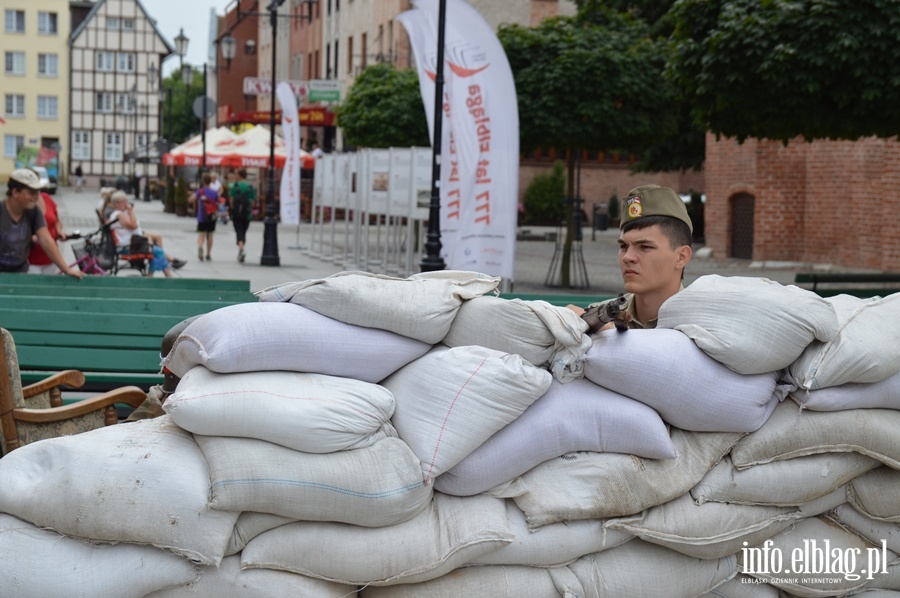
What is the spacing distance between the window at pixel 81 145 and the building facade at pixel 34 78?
1.87ft

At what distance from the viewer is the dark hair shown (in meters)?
4.12

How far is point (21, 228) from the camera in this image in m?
8.69

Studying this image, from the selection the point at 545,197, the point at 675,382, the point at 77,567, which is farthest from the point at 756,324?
the point at 545,197

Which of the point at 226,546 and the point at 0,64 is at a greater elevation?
the point at 0,64

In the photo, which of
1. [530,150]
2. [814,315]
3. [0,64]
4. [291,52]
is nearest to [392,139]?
[530,150]

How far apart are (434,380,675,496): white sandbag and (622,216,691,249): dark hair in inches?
35.0

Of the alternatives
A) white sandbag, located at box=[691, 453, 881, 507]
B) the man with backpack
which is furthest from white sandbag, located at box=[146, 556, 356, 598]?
the man with backpack

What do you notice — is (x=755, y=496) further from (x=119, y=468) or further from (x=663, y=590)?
(x=119, y=468)

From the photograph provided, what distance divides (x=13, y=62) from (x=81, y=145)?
325 inches

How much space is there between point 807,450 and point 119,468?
2.00m

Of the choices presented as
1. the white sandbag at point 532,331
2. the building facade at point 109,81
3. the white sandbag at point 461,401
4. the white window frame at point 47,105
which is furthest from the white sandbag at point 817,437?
the white window frame at point 47,105

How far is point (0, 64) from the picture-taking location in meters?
84.7

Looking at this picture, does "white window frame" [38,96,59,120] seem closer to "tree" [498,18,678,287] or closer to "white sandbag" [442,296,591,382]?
"tree" [498,18,678,287]

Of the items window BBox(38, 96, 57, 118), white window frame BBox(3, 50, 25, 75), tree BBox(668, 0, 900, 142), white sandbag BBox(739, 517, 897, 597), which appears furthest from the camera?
white window frame BBox(3, 50, 25, 75)
